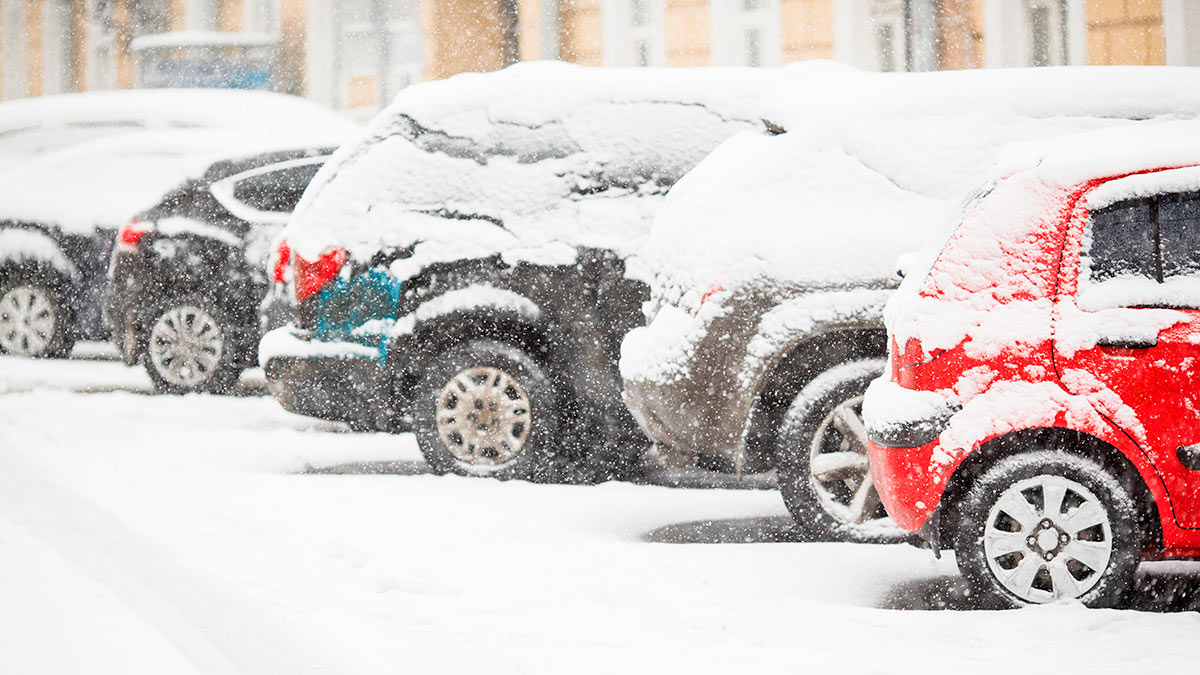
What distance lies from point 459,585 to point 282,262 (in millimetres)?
3222

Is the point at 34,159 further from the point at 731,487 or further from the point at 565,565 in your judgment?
the point at 565,565

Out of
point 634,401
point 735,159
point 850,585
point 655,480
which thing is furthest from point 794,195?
point 655,480

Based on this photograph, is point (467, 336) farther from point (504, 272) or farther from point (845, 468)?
point (845, 468)

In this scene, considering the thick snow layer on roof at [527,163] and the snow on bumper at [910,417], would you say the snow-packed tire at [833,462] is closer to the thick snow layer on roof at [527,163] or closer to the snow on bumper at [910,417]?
the snow on bumper at [910,417]

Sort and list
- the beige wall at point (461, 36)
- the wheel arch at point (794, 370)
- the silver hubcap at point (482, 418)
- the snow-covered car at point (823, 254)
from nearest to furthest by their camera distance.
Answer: the snow-covered car at point (823, 254) → the wheel arch at point (794, 370) → the silver hubcap at point (482, 418) → the beige wall at point (461, 36)

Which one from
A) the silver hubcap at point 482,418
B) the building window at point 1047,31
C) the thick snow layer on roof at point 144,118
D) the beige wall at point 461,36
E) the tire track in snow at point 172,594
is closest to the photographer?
the tire track in snow at point 172,594

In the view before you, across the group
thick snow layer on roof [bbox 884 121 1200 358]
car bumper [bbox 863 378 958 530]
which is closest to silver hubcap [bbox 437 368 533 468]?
car bumper [bbox 863 378 958 530]

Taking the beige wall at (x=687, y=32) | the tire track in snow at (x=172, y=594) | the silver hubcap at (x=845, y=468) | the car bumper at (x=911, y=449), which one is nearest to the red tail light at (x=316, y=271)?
the tire track in snow at (x=172, y=594)

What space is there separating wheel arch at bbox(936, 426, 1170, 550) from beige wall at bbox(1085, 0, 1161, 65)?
34.9ft

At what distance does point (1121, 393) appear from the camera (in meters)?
5.44

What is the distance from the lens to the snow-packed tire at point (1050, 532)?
18.0 ft

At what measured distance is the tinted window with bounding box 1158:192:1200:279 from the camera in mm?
5512

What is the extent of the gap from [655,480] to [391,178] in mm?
2055

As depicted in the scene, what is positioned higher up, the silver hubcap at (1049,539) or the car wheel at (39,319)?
the car wheel at (39,319)
